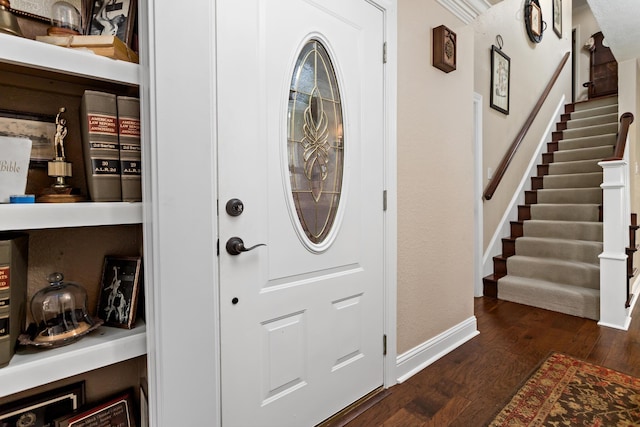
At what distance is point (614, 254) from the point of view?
277cm

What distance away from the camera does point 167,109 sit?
1.02 meters

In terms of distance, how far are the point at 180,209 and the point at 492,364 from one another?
2158mm

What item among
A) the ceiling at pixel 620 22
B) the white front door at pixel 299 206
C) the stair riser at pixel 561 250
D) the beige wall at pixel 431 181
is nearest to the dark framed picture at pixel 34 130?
the white front door at pixel 299 206

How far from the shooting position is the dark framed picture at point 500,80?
3.66 meters

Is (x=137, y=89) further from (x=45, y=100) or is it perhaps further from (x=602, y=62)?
(x=602, y=62)

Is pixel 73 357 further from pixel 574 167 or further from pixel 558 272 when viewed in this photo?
pixel 574 167

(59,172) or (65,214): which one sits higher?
(59,172)

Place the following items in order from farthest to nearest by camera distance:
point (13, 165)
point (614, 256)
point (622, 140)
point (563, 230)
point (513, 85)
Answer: point (513, 85) → point (563, 230) → point (622, 140) → point (614, 256) → point (13, 165)

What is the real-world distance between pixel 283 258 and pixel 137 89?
2.71 ft

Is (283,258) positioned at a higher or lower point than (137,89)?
lower

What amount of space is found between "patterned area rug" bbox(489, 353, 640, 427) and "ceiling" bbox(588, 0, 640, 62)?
8.83ft

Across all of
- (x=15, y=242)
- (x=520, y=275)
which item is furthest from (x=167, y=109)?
(x=520, y=275)

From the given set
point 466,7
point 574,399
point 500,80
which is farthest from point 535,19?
point 574,399

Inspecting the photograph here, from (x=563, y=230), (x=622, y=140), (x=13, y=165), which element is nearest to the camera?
(x=13, y=165)
